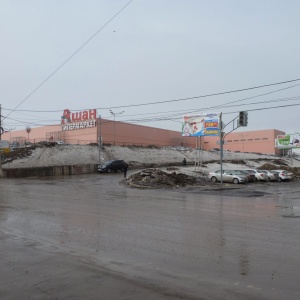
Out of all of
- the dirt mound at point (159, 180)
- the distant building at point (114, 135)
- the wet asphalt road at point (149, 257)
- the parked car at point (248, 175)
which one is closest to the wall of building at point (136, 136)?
the distant building at point (114, 135)

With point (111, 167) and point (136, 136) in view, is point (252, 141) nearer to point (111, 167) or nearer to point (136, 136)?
point (136, 136)

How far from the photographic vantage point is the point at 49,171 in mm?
53719

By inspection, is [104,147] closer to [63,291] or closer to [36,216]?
[36,216]

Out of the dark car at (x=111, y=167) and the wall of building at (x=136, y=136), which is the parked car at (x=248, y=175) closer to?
the dark car at (x=111, y=167)

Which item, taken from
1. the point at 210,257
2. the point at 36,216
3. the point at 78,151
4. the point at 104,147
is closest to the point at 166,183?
the point at 36,216

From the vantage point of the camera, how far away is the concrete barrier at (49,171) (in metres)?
49.9

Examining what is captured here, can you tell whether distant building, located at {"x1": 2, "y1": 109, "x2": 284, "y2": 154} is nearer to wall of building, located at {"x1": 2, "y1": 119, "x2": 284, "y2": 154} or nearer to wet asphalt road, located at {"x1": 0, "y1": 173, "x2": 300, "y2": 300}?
wall of building, located at {"x1": 2, "y1": 119, "x2": 284, "y2": 154}

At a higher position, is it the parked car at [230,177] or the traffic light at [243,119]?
the traffic light at [243,119]

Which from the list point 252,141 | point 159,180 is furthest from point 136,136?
point 159,180

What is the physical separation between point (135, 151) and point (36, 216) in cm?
6218

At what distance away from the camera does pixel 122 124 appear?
92.3 meters

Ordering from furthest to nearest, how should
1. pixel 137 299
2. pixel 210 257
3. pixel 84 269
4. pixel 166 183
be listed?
pixel 166 183, pixel 210 257, pixel 84 269, pixel 137 299

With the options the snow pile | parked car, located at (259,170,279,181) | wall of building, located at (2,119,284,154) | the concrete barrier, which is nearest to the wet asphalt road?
parked car, located at (259,170,279,181)

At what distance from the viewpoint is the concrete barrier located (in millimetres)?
49875
